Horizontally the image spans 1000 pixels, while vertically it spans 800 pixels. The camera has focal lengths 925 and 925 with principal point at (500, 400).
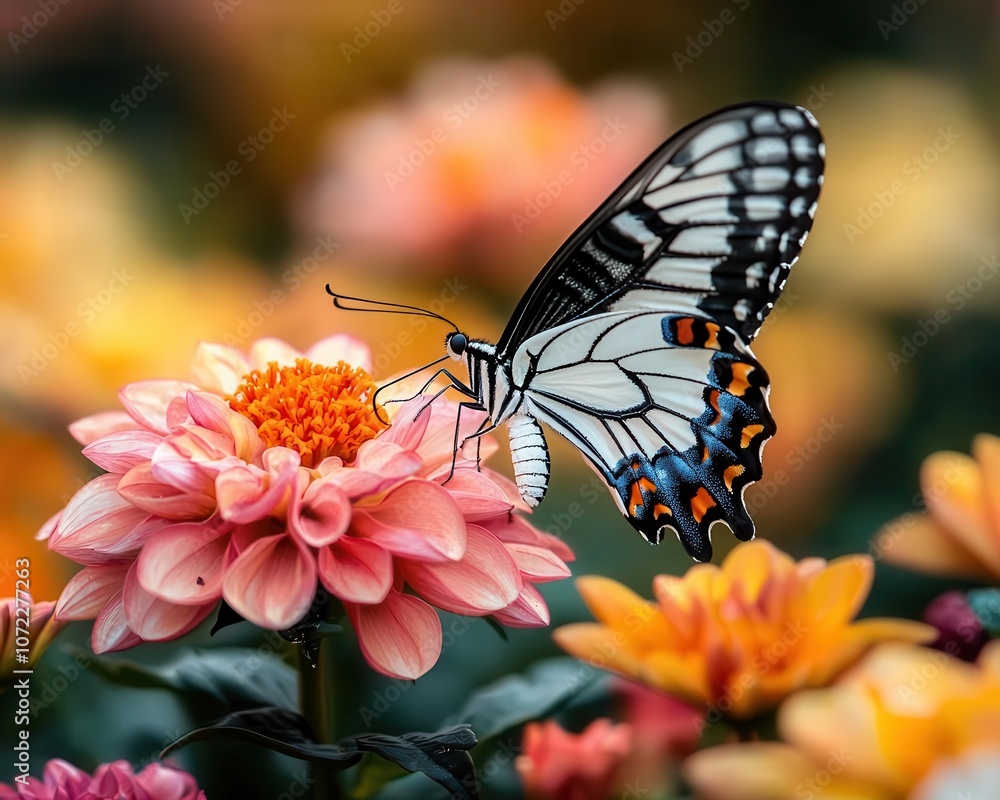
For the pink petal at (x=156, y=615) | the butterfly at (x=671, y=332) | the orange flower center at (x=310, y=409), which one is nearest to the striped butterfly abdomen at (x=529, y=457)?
the butterfly at (x=671, y=332)

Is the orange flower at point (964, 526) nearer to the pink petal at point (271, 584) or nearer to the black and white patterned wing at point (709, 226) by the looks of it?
the black and white patterned wing at point (709, 226)

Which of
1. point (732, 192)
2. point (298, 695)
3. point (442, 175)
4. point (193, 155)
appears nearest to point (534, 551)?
point (298, 695)

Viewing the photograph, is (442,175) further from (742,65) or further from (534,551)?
(534,551)

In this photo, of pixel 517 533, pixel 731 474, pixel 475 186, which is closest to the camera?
pixel 517 533

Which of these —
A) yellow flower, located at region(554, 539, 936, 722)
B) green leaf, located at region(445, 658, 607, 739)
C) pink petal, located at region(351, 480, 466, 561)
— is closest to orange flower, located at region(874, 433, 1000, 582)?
yellow flower, located at region(554, 539, 936, 722)

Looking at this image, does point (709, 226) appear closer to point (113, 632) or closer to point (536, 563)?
point (536, 563)

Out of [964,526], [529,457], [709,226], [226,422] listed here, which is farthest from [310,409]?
[964,526]
